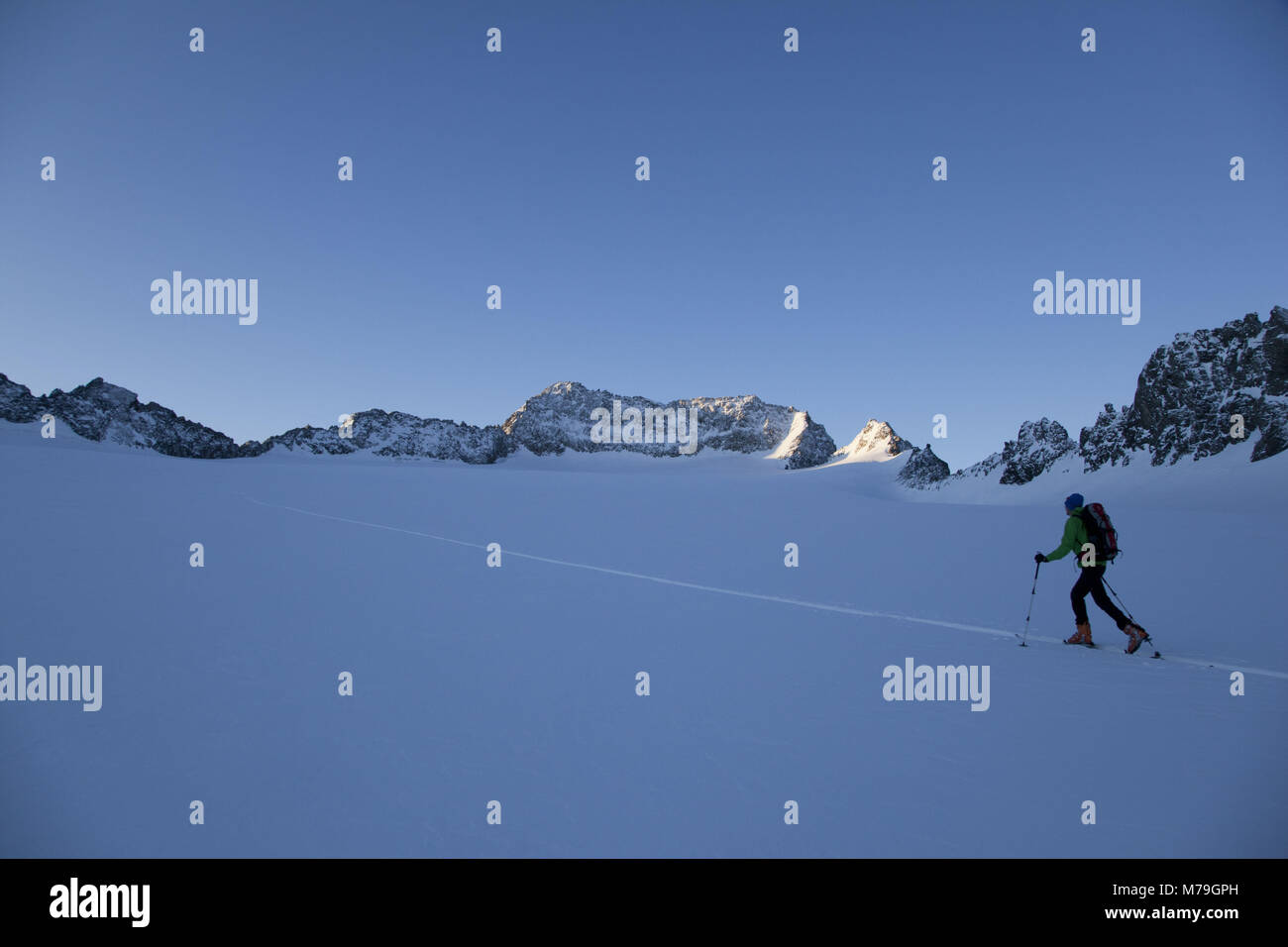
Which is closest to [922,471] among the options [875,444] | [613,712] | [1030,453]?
[1030,453]

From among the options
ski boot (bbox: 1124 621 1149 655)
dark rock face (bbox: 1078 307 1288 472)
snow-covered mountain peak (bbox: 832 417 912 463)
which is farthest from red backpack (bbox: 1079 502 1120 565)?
snow-covered mountain peak (bbox: 832 417 912 463)

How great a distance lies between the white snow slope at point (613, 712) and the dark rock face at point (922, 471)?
7225 centimetres

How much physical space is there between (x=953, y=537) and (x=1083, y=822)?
63.8 feet

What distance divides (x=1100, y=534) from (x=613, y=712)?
780 cm

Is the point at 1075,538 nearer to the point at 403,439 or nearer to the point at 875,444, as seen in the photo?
the point at 875,444

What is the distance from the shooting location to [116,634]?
25.0 feet

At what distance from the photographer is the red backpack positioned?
8023 millimetres

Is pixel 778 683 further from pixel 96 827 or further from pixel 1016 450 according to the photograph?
pixel 1016 450

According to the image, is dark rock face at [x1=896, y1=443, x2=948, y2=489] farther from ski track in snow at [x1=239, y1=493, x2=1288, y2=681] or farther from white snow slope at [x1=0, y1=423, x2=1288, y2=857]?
ski track in snow at [x1=239, y1=493, x2=1288, y2=681]

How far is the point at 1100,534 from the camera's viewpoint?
26.7 ft

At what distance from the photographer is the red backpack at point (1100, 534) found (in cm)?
802
